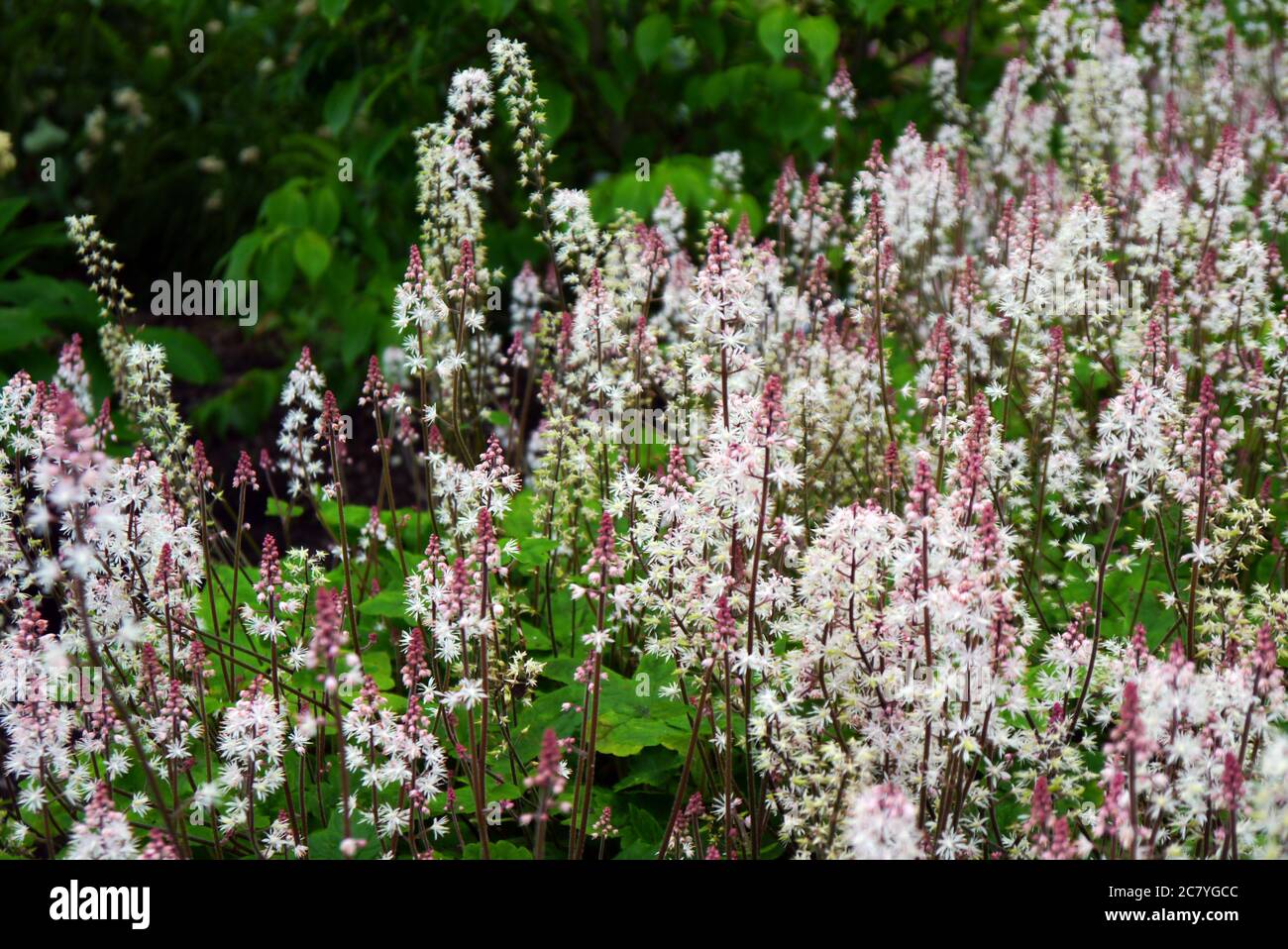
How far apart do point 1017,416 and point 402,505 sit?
11.6 feet

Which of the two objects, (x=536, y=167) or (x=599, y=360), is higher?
(x=536, y=167)

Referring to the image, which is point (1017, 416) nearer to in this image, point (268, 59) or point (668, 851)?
point (668, 851)

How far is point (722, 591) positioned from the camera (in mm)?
2799

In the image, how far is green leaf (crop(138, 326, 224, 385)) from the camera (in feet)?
26.2

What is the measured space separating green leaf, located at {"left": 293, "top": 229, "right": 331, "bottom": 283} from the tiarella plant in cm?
142

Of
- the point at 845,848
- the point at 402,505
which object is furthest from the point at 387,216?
the point at 845,848

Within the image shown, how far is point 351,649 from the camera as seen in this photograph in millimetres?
4066

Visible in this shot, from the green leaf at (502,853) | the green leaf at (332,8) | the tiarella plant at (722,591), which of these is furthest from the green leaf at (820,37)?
the green leaf at (502,853)

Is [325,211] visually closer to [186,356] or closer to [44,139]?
[186,356]

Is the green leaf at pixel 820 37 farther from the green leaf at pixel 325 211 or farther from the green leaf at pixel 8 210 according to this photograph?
the green leaf at pixel 8 210

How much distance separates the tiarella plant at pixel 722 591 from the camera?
275 centimetres

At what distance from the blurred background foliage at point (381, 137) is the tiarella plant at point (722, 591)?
1.76 metres

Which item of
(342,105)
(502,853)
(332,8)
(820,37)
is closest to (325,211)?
(342,105)

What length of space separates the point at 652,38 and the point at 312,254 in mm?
2077
